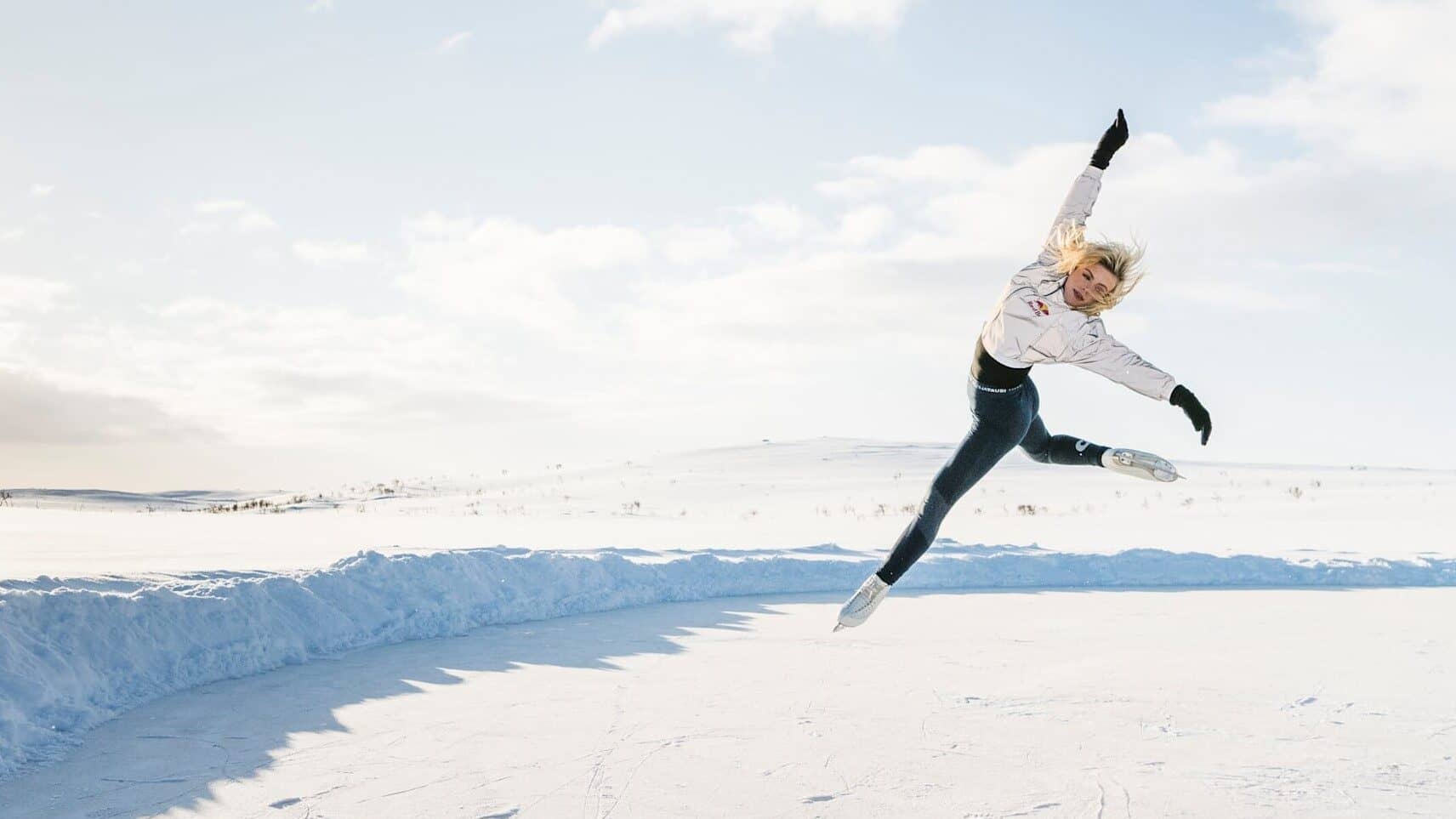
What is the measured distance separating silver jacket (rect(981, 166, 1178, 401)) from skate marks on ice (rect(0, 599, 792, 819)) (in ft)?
7.03

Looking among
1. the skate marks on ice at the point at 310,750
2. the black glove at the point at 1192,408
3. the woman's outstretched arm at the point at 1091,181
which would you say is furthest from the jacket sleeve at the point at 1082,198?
the skate marks on ice at the point at 310,750

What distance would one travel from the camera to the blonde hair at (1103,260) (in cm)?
329

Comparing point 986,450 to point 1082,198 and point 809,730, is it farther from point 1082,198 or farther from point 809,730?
point 809,730

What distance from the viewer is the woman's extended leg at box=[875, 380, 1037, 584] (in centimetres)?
374

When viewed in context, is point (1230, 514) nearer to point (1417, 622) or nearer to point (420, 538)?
point (1417, 622)

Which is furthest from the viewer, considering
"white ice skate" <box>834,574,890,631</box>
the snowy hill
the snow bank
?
the snowy hill

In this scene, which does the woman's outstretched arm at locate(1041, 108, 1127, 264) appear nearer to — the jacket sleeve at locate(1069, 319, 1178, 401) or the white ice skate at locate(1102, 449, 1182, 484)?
the jacket sleeve at locate(1069, 319, 1178, 401)

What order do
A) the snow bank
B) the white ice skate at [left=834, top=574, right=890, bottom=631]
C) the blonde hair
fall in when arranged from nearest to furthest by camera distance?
the blonde hair < the white ice skate at [left=834, top=574, right=890, bottom=631] < the snow bank

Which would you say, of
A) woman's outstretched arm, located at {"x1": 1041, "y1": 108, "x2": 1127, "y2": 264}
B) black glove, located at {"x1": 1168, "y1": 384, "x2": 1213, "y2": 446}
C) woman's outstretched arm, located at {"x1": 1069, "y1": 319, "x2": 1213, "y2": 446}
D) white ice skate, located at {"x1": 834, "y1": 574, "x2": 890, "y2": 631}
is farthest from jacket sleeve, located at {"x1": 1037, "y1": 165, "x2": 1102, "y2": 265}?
white ice skate, located at {"x1": 834, "y1": 574, "x2": 890, "y2": 631}

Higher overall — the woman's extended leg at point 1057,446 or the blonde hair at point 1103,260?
the blonde hair at point 1103,260

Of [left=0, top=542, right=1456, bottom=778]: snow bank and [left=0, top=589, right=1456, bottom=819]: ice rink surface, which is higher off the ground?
[left=0, top=542, right=1456, bottom=778]: snow bank

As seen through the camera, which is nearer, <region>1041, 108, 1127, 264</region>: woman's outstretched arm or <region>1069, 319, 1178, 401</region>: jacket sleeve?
<region>1069, 319, 1178, 401</region>: jacket sleeve

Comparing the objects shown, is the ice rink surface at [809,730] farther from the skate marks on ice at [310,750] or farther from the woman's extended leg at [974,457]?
the woman's extended leg at [974,457]

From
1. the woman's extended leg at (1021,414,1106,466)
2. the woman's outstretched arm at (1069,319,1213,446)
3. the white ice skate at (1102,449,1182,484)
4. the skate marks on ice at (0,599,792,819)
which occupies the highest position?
the woman's outstretched arm at (1069,319,1213,446)
